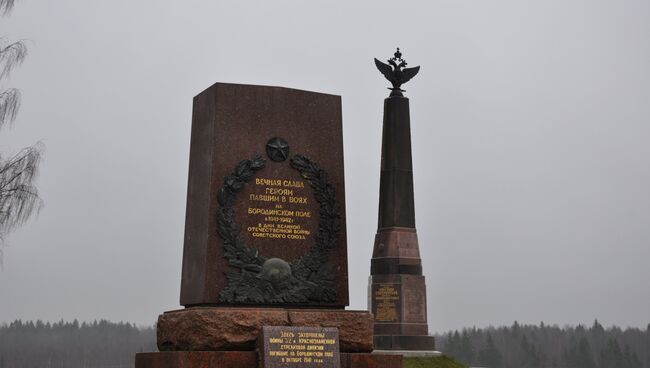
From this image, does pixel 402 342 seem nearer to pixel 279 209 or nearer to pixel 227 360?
pixel 279 209

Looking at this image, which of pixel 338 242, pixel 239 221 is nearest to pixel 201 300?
pixel 239 221

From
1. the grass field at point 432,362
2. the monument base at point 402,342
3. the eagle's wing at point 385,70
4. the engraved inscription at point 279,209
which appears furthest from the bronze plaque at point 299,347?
the eagle's wing at point 385,70

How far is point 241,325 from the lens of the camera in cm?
929

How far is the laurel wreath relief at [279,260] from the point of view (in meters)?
9.64

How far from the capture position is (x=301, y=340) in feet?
30.3

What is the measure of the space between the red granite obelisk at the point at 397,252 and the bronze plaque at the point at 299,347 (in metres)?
12.7

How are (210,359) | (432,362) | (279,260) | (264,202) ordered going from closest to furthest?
(210,359) < (279,260) < (264,202) < (432,362)

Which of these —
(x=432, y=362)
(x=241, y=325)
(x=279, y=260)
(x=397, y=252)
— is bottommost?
(x=241, y=325)

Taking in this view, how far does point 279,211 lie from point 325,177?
2.31 ft

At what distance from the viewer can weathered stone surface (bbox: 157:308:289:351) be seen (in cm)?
922

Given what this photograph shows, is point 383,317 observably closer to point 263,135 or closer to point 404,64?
point 404,64

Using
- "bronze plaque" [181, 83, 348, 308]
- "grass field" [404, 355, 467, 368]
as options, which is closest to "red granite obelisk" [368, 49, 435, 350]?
"grass field" [404, 355, 467, 368]

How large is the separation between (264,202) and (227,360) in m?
1.83


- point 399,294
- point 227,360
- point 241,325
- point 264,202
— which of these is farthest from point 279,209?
point 399,294
